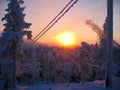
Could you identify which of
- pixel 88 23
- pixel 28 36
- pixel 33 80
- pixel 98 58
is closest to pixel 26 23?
pixel 28 36

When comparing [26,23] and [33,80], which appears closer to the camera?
[26,23]

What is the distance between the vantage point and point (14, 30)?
120ft

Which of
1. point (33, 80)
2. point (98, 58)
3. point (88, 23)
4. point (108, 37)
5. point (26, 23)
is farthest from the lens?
point (33, 80)

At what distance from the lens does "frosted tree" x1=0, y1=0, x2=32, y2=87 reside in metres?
36.0

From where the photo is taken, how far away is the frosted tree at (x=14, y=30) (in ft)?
118

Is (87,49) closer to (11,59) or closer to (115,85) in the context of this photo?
(11,59)

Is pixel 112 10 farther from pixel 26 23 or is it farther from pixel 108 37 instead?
pixel 26 23

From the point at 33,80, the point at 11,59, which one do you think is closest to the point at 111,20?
the point at 11,59

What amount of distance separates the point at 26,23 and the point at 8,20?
7.88 feet

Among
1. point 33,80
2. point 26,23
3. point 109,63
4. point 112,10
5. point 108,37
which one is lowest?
point 33,80

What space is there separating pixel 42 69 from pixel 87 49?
33.9 meters

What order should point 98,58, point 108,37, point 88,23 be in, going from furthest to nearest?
1. point 98,58
2. point 88,23
3. point 108,37

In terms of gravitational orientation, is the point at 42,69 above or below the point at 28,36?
below

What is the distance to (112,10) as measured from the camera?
13781 mm
